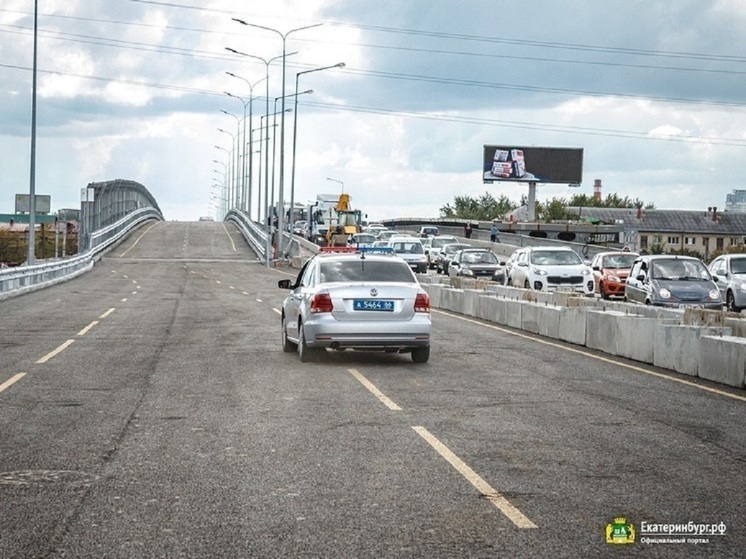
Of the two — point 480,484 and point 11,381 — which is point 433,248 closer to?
point 11,381

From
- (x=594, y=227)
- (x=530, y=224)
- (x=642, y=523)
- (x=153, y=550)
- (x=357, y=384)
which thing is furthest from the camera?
(x=594, y=227)

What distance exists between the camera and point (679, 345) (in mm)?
16453

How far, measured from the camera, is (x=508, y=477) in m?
8.35

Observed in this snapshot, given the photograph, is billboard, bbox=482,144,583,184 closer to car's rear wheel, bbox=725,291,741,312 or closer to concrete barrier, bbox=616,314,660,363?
car's rear wheel, bbox=725,291,741,312

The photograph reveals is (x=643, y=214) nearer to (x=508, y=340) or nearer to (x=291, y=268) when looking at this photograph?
(x=291, y=268)

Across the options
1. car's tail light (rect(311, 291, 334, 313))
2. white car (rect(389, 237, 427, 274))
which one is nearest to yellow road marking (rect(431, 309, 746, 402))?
car's tail light (rect(311, 291, 334, 313))

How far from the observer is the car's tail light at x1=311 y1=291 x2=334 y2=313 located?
16266 mm

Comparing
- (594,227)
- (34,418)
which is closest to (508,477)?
(34,418)

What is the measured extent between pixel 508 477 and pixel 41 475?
3.14 m

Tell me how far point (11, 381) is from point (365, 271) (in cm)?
517

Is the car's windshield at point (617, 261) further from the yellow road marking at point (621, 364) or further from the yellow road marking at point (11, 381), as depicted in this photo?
the yellow road marking at point (11, 381)

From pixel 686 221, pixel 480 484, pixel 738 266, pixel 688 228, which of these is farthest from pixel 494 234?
pixel 686 221

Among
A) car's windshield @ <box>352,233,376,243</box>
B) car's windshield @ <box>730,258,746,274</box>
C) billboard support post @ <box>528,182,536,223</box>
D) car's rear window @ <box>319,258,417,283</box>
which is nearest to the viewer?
car's rear window @ <box>319,258,417,283</box>

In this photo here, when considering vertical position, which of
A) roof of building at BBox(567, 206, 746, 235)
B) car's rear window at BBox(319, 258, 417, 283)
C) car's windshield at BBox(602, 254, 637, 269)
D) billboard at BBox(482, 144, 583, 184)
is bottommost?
car's windshield at BBox(602, 254, 637, 269)
